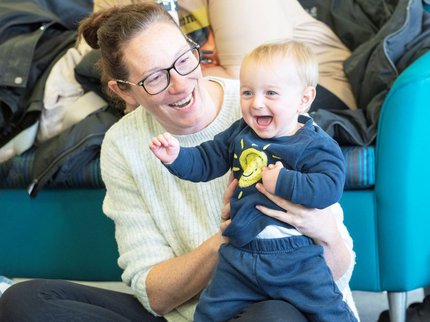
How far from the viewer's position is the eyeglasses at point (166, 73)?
1.32 m

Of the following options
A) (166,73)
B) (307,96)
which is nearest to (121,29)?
(166,73)

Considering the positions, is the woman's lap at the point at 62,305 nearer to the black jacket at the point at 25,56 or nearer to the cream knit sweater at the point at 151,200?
the cream knit sweater at the point at 151,200

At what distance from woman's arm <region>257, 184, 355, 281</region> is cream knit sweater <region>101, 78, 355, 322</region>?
10.5 inches

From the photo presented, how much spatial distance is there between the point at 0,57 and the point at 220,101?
3.11 ft

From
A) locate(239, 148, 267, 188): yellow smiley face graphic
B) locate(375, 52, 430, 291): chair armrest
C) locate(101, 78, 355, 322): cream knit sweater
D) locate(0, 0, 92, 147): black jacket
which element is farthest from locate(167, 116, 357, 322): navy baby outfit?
locate(0, 0, 92, 147): black jacket

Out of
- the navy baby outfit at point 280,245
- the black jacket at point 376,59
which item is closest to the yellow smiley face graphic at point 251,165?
the navy baby outfit at point 280,245

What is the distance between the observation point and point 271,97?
115cm

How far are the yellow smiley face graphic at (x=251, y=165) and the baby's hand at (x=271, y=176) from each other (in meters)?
0.03

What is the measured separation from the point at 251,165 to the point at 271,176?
65 millimetres

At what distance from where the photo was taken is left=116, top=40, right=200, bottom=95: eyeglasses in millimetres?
1316

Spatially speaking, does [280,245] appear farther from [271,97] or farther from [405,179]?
[405,179]

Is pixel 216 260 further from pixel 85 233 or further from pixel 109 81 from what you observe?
pixel 85 233

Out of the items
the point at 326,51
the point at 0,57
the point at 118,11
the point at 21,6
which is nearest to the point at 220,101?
the point at 118,11

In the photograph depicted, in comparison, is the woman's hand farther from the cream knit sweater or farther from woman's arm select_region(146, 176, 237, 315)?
the cream knit sweater
